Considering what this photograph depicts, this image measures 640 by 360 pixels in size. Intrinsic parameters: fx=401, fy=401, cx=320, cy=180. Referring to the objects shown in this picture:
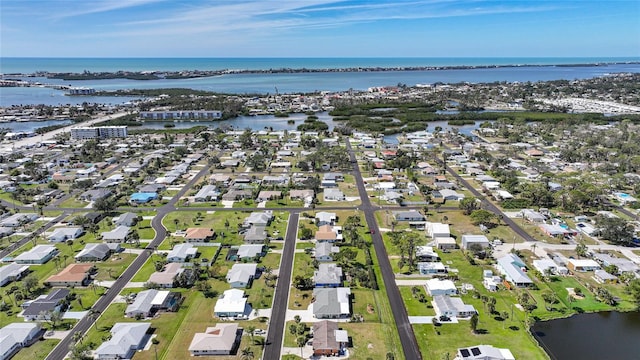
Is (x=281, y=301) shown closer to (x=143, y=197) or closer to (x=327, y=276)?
(x=327, y=276)

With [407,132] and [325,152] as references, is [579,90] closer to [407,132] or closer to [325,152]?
[407,132]

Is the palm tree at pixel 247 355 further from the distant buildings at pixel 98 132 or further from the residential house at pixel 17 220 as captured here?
the distant buildings at pixel 98 132

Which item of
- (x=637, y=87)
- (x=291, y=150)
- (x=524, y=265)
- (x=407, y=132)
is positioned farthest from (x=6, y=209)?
(x=637, y=87)

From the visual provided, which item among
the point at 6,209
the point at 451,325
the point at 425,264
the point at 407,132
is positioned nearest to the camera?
the point at 451,325

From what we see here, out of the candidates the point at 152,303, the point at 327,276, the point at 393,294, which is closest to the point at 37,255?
the point at 152,303

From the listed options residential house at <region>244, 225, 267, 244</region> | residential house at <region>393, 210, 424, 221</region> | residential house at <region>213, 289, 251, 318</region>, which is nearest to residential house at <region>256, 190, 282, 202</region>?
residential house at <region>244, 225, 267, 244</region>
